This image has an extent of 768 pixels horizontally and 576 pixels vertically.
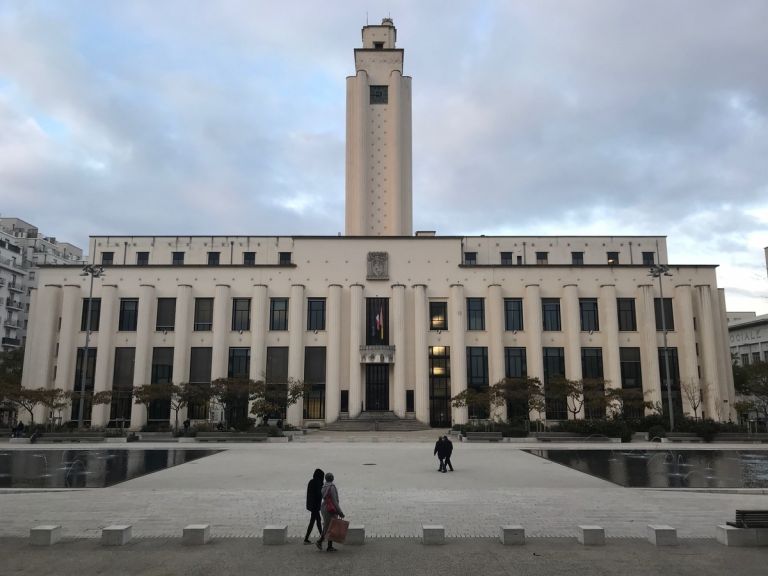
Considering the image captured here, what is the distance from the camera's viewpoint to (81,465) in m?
25.2

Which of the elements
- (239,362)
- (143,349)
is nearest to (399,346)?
(239,362)

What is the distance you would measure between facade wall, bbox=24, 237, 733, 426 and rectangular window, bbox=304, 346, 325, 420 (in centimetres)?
109

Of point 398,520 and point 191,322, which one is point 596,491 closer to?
point 398,520

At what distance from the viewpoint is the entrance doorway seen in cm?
5244

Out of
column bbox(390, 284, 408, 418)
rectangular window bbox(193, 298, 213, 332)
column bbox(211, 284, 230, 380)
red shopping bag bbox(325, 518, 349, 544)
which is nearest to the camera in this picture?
red shopping bag bbox(325, 518, 349, 544)

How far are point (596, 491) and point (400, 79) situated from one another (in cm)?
5757

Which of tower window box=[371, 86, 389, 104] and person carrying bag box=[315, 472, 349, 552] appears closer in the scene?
person carrying bag box=[315, 472, 349, 552]

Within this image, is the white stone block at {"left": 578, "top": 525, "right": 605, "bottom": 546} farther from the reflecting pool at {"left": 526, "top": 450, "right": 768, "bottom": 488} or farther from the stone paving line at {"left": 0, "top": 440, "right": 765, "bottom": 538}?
the reflecting pool at {"left": 526, "top": 450, "right": 768, "bottom": 488}

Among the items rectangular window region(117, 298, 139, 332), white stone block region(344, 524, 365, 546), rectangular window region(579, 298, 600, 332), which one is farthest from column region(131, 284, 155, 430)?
white stone block region(344, 524, 365, 546)

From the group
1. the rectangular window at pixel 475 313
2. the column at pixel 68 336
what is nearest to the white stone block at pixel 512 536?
the rectangular window at pixel 475 313

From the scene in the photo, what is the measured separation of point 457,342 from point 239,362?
20.0 meters

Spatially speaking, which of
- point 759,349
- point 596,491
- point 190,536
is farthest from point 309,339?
point 759,349

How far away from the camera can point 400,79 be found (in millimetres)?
66625

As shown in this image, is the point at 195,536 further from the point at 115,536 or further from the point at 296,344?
the point at 296,344
